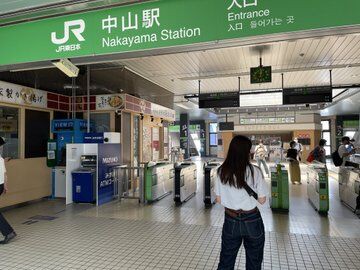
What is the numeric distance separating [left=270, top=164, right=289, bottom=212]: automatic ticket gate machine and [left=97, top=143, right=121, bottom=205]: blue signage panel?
3693 mm

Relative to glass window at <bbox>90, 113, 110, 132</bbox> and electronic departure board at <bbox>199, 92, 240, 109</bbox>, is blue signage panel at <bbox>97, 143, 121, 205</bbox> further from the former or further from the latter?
electronic departure board at <bbox>199, 92, 240, 109</bbox>

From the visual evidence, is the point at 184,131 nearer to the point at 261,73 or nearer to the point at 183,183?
the point at 183,183

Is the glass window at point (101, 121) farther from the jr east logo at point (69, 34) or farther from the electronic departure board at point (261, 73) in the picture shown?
the jr east logo at point (69, 34)

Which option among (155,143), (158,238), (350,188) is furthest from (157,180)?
(350,188)

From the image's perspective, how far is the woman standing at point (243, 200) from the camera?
7.43ft

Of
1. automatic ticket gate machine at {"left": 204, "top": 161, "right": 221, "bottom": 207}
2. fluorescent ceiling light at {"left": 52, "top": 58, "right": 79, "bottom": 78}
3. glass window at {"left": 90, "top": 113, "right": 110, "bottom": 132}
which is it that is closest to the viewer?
fluorescent ceiling light at {"left": 52, "top": 58, "right": 79, "bottom": 78}

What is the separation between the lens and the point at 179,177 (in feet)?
21.4

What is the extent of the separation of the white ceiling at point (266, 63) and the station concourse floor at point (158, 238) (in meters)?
3.02

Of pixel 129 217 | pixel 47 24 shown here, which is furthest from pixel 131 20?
pixel 129 217

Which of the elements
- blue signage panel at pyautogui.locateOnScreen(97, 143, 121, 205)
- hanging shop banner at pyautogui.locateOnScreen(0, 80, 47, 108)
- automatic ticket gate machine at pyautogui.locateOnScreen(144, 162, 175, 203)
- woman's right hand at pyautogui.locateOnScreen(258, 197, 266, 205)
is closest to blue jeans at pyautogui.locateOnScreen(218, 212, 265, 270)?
woman's right hand at pyautogui.locateOnScreen(258, 197, 266, 205)

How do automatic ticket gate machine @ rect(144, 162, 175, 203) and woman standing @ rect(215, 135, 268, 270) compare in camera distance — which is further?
automatic ticket gate machine @ rect(144, 162, 175, 203)

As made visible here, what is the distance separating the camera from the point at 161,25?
6.97 feet

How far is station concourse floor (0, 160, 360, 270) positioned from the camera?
11.0 feet

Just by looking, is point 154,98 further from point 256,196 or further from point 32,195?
point 256,196
